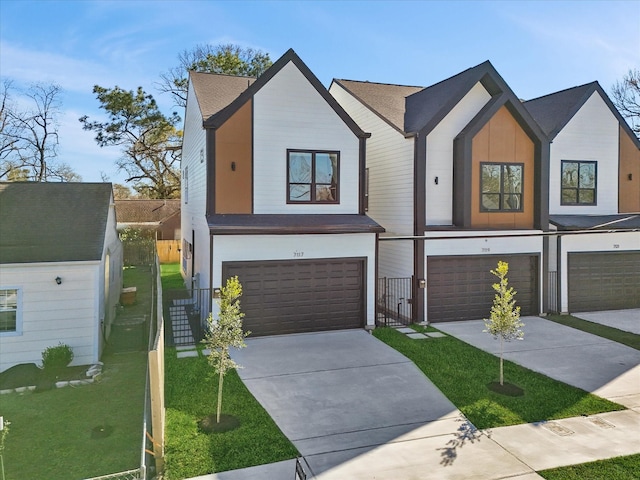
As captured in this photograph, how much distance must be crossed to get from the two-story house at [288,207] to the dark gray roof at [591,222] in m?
7.43

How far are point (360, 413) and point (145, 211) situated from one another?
123 feet

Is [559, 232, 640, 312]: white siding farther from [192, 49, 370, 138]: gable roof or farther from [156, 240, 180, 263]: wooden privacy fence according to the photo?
[156, 240, 180, 263]: wooden privacy fence

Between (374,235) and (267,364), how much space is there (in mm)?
5642

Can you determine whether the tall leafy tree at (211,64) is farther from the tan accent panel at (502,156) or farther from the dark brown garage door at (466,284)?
the dark brown garage door at (466,284)

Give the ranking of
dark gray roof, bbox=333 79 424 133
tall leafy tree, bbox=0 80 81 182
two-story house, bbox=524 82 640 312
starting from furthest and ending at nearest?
tall leafy tree, bbox=0 80 81 182 < dark gray roof, bbox=333 79 424 133 < two-story house, bbox=524 82 640 312

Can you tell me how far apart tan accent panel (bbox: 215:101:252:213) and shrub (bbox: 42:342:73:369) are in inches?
216

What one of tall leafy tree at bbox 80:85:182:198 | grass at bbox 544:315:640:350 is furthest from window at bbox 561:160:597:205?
tall leafy tree at bbox 80:85:182:198

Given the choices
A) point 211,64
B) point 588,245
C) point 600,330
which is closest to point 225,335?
point 600,330

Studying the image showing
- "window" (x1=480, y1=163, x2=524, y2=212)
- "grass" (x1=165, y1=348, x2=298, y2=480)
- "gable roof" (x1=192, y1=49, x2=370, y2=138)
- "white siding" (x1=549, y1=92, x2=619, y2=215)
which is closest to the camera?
"grass" (x1=165, y1=348, x2=298, y2=480)

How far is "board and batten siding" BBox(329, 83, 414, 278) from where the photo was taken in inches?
614

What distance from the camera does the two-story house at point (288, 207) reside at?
13359 mm

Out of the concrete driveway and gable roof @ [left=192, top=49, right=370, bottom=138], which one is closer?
the concrete driveway

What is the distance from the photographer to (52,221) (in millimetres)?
12422

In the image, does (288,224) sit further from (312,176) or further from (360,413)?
(360,413)
